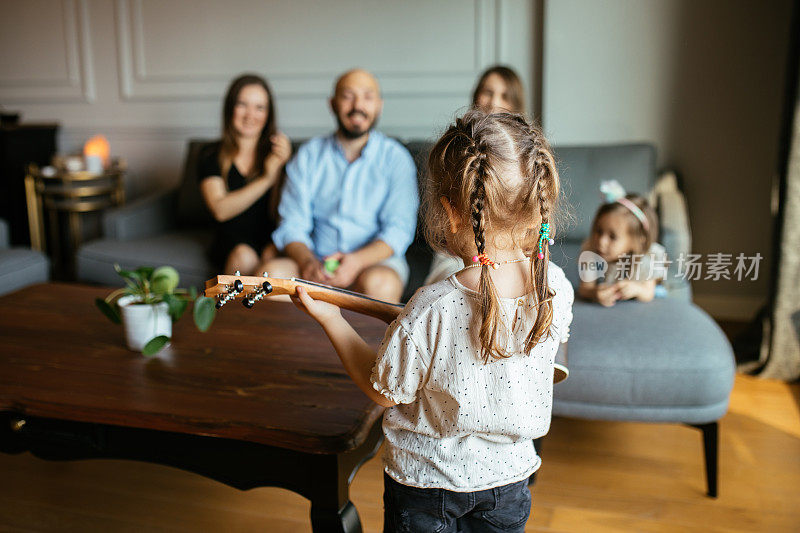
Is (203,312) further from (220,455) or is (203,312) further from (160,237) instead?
(160,237)

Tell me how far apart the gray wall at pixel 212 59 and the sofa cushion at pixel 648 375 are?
1472mm

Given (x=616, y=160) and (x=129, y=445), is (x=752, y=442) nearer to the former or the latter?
(x=616, y=160)

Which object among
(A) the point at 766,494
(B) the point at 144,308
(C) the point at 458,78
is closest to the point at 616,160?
(C) the point at 458,78

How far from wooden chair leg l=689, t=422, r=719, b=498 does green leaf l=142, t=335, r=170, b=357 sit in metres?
1.31

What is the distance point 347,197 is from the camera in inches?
98.4

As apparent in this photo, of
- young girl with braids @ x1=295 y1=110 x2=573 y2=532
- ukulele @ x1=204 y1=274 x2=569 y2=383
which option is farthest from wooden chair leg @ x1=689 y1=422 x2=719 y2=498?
ukulele @ x1=204 y1=274 x2=569 y2=383

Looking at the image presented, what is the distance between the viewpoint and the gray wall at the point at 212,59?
3096 millimetres

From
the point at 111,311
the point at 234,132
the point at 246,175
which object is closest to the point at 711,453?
the point at 111,311

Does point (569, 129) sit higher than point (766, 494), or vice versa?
point (569, 129)

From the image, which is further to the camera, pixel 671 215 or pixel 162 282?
pixel 671 215

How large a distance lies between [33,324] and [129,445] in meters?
0.65

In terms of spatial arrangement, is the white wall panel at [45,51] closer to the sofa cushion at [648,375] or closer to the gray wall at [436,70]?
the gray wall at [436,70]

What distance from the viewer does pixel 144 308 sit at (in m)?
1.51

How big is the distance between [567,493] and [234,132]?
181 centimetres
